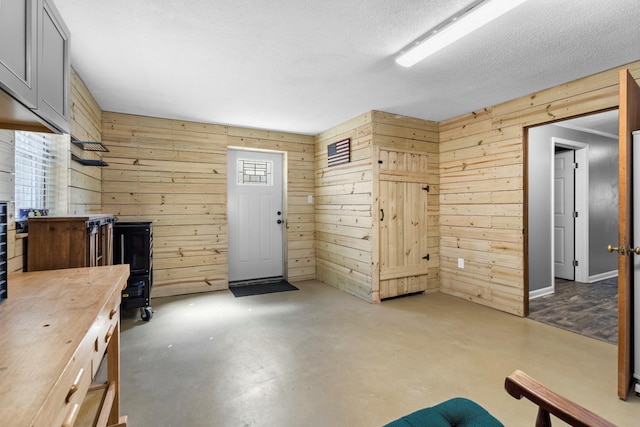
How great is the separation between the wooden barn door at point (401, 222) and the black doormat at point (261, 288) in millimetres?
1449

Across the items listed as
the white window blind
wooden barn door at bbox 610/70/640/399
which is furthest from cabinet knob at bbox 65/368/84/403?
wooden barn door at bbox 610/70/640/399

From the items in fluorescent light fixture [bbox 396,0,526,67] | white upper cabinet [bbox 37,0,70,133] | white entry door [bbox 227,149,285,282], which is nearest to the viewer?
white upper cabinet [bbox 37,0,70,133]

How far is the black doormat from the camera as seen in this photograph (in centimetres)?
438

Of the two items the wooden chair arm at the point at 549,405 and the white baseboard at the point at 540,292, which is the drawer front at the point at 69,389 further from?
the white baseboard at the point at 540,292

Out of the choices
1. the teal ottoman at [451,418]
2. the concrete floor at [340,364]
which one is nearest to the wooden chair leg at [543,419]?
the teal ottoman at [451,418]

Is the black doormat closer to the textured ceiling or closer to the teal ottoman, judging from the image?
the textured ceiling

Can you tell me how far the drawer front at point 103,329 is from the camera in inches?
44.1

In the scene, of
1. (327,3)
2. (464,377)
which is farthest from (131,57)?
(464,377)

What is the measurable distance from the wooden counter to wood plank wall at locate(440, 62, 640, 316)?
3713mm

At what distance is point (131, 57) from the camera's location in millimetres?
2551

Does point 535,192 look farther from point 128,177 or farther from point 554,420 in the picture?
point 128,177

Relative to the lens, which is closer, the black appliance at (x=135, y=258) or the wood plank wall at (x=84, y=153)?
the wood plank wall at (x=84, y=153)

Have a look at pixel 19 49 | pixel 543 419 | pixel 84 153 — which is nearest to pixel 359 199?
pixel 84 153

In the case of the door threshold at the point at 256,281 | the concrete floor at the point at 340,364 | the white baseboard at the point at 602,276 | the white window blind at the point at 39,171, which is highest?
the white window blind at the point at 39,171
